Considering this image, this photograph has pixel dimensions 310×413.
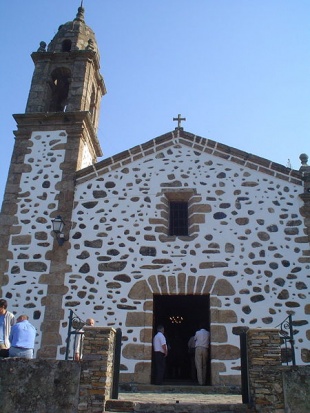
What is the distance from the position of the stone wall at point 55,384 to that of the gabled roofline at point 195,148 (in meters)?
5.99

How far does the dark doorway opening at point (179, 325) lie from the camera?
1276 cm

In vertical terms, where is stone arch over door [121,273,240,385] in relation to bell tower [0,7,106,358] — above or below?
below

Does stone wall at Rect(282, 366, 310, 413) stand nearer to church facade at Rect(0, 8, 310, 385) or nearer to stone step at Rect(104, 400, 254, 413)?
stone step at Rect(104, 400, 254, 413)

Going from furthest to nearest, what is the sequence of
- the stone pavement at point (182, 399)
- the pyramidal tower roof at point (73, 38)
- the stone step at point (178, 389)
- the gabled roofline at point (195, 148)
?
the pyramidal tower roof at point (73, 38), the gabled roofline at point (195, 148), the stone step at point (178, 389), the stone pavement at point (182, 399)

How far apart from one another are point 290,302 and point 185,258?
98.7 inches

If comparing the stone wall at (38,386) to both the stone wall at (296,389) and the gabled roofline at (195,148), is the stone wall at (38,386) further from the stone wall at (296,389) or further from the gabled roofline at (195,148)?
the gabled roofline at (195,148)

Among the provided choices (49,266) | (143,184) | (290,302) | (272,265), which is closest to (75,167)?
(143,184)

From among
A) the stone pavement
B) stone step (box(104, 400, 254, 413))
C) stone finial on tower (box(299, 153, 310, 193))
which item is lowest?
stone step (box(104, 400, 254, 413))

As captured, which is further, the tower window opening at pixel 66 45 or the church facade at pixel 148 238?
the tower window opening at pixel 66 45

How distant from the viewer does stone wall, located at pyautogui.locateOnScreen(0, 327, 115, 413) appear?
631 cm

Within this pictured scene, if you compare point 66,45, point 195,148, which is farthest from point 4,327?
point 66,45

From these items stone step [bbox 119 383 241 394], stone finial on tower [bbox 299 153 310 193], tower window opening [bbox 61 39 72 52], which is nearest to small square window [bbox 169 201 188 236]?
stone finial on tower [bbox 299 153 310 193]

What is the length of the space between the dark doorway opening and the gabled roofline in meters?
3.86

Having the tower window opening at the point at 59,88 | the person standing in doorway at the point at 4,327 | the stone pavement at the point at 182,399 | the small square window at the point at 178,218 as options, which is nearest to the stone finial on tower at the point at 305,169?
the small square window at the point at 178,218
